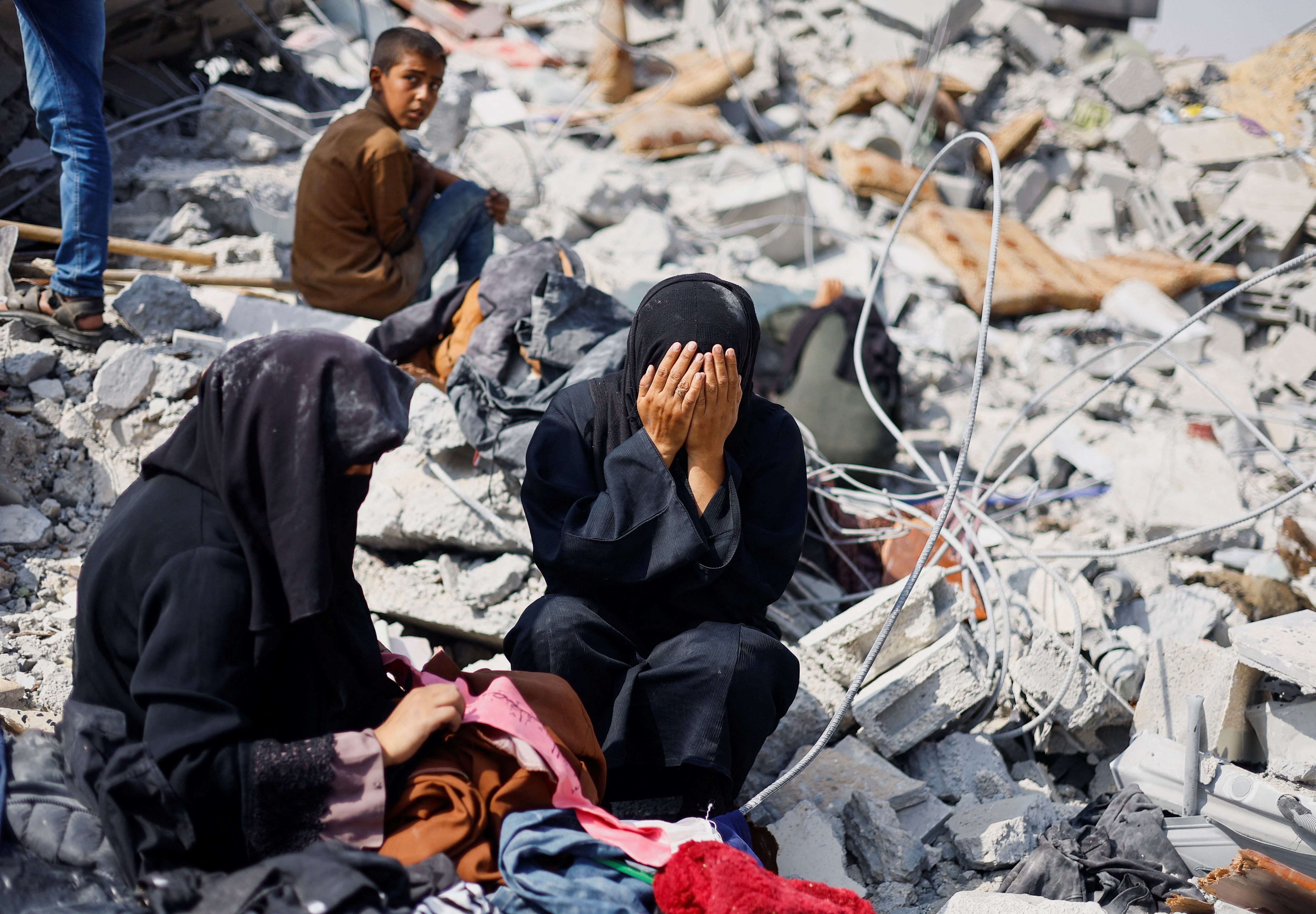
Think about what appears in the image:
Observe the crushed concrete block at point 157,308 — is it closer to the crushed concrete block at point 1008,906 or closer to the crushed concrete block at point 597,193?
the crushed concrete block at point 597,193

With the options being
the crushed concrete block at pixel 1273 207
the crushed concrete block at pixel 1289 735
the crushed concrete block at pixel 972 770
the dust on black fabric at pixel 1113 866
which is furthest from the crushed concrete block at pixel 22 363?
the crushed concrete block at pixel 1273 207

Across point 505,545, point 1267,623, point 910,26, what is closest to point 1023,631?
point 1267,623

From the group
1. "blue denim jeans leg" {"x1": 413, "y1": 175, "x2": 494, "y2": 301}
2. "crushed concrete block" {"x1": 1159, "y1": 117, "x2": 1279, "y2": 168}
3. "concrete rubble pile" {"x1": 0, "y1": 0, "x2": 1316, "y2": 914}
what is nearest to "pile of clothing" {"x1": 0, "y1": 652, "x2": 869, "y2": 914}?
"concrete rubble pile" {"x1": 0, "y1": 0, "x2": 1316, "y2": 914}

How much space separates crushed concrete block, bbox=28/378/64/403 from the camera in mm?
3525

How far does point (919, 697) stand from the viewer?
10.2ft

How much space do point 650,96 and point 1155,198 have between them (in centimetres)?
475

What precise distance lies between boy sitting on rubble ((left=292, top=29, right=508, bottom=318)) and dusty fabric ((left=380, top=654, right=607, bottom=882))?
112 inches

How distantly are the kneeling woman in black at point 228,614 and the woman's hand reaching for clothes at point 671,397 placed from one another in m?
0.86

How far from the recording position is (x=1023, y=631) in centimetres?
349

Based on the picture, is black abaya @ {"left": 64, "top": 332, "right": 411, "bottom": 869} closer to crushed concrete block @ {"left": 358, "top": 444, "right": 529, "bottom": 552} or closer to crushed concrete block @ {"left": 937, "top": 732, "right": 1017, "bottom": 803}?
crushed concrete block @ {"left": 358, "top": 444, "right": 529, "bottom": 552}

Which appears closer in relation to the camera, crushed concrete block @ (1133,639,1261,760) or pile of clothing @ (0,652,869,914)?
pile of clothing @ (0,652,869,914)

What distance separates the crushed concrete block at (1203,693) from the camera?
295cm

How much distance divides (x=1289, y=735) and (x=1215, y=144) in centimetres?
839

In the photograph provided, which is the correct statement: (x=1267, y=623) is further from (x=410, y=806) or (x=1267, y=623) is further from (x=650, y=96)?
(x=650, y=96)
